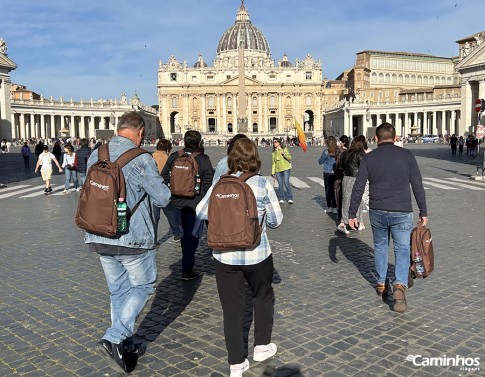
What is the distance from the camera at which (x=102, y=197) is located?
339 cm

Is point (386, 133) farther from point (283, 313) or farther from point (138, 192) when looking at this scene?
point (138, 192)

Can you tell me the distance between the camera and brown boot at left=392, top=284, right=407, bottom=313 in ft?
16.3

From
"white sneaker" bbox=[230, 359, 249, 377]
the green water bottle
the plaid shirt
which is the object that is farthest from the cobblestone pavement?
the green water bottle

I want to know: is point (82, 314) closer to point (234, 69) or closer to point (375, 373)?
point (375, 373)

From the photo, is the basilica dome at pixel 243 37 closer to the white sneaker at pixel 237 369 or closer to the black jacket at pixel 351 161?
the black jacket at pixel 351 161

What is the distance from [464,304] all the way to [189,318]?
110 inches

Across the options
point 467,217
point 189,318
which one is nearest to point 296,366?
point 189,318

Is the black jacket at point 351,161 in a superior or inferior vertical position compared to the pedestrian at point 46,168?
superior

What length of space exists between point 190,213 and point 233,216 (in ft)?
9.40

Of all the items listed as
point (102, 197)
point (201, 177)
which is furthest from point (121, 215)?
point (201, 177)

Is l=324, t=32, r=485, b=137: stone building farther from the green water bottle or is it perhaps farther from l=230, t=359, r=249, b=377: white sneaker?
the green water bottle

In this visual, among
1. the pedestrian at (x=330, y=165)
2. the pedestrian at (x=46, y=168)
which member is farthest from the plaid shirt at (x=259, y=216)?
the pedestrian at (x=46, y=168)

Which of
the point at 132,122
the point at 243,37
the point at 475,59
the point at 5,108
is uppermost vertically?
the point at 243,37

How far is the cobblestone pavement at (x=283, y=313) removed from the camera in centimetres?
392
